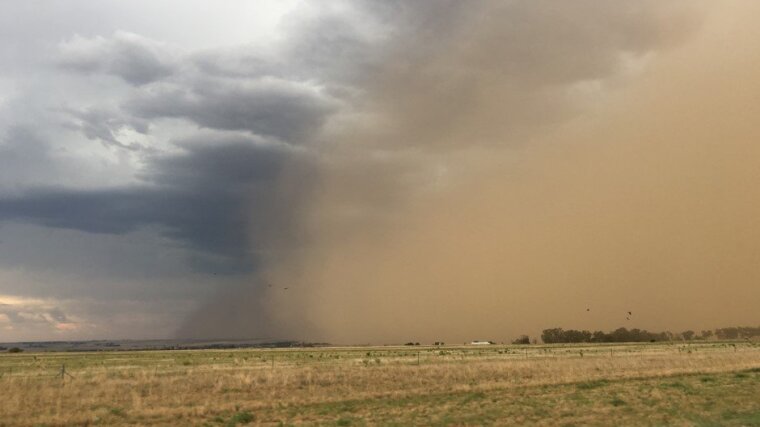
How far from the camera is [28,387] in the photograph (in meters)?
38.4

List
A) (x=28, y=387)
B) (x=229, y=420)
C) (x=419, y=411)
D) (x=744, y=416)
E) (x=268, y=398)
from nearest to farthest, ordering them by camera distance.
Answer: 1. (x=744, y=416)
2. (x=229, y=420)
3. (x=419, y=411)
4. (x=268, y=398)
5. (x=28, y=387)

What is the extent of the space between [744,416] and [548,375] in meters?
24.4

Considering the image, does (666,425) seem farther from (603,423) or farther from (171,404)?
(171,404)

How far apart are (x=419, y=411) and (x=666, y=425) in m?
11.5

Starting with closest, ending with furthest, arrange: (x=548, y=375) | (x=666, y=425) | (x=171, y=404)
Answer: (x=666, y=425) < (x=171, y=404) < (x=548, y=375)

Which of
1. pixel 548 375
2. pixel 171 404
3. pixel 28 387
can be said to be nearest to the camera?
pixel 171 404

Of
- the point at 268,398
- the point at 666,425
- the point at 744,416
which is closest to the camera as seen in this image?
the point at 666,425

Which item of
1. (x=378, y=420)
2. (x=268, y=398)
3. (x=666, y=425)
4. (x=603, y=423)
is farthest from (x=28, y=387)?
(x=666, y=425)

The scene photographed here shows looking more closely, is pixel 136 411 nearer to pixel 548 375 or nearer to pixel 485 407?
pixel 485 407

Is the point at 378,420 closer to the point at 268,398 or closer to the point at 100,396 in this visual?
the point at 268,398

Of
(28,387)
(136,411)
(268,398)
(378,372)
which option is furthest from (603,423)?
(28,387)

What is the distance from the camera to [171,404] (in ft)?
106

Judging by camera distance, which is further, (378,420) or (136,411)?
(136,411)

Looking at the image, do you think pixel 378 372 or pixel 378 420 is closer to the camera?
pixel 378 420
